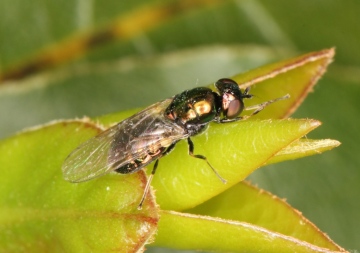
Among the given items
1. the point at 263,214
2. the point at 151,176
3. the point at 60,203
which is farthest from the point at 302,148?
the point at 60,203

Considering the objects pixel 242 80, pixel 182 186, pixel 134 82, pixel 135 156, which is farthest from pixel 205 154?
pixel 134 82

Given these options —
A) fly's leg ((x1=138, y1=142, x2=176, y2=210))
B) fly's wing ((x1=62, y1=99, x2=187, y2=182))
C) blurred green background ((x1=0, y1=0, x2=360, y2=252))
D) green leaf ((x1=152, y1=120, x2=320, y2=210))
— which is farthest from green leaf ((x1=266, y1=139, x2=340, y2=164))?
blurred green background ((x1=0, y1=0, x2=360, y2=252))

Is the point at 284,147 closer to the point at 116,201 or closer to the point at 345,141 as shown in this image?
the point at 116,201

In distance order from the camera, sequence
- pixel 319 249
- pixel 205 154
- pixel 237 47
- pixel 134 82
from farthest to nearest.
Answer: pixel 237 47, pixel 134 82, pixel 205 154, pixel 319 249

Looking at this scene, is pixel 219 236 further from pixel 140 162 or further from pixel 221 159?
pixel 140 162

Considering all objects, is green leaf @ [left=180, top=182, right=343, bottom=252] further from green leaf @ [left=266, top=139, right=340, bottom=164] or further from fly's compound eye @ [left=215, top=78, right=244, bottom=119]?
fly's compound eye @ [left=215, top=78, right=244, bottom=119]

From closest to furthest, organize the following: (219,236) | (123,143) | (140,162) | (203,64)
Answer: (219,236) < (140,162) < (123,143) < (203,64)

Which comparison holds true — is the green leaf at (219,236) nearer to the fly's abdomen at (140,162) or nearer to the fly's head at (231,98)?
the fly's abdomen at (140,162)
